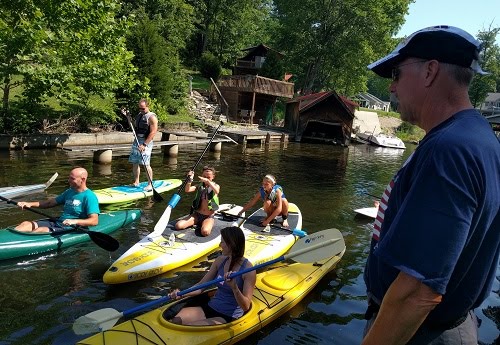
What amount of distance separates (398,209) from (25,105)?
17955 millimetres

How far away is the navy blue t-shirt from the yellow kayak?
144 inches

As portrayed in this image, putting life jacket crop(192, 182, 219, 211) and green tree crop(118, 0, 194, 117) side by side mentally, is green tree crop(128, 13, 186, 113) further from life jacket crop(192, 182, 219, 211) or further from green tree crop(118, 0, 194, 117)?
life jacket crop(192, 182, 219, 211)

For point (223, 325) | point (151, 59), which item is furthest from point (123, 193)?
point (151, 59)

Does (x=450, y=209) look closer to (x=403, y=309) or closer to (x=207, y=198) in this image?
(x=403, y=309)

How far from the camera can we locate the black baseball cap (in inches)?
63.9

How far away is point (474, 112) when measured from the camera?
164 centimetres

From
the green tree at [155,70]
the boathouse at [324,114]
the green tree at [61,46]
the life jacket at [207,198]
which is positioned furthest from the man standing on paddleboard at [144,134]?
the boathouse at [324,114]

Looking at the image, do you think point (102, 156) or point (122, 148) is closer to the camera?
point (102, 156)

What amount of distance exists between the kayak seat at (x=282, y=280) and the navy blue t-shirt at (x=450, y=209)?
5016 millimetres

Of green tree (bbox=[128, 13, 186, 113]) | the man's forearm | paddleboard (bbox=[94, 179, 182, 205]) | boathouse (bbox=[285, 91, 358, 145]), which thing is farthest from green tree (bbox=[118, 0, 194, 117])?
the man's forearm

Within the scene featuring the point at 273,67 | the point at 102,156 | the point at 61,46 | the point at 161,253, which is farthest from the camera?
the point at 273,67

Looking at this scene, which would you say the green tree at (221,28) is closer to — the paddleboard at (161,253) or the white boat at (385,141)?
the white boat at (385,141)

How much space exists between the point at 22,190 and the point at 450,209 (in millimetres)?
11518

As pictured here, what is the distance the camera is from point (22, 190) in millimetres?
10891
